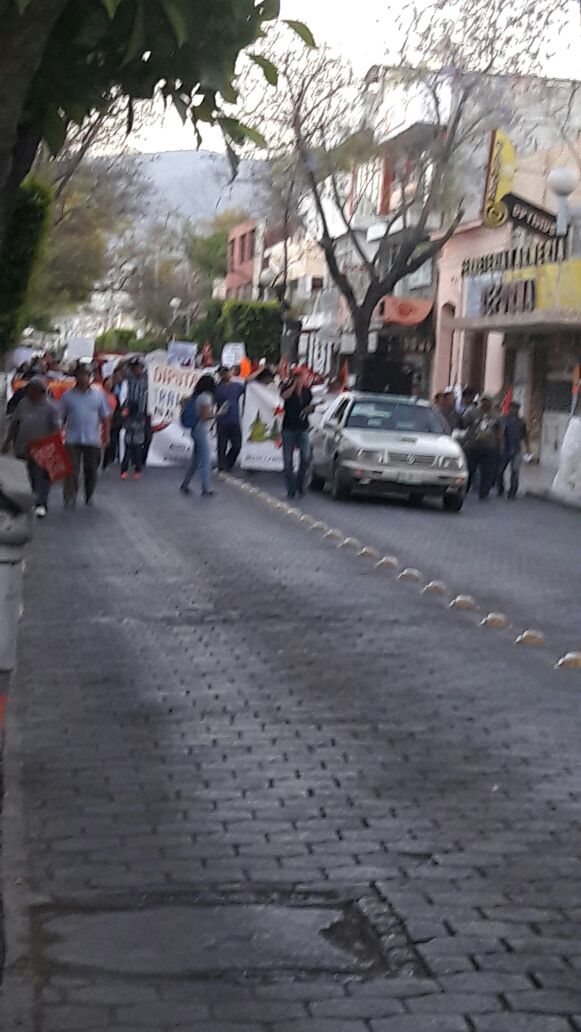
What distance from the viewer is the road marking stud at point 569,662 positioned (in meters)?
10.5

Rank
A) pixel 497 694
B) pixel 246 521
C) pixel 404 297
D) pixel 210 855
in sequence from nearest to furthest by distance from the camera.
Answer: pixel 210 855, pixel 497 694, pixel 246 521, pixel 404 297

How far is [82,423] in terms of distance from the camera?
20469 millimetres

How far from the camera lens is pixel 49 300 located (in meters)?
61.4

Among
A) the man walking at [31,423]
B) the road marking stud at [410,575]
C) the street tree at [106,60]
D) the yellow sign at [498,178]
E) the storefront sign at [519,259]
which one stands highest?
the yellow sign at [498,178]

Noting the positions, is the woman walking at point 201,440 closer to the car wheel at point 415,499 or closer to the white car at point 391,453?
the white car at point 391,453

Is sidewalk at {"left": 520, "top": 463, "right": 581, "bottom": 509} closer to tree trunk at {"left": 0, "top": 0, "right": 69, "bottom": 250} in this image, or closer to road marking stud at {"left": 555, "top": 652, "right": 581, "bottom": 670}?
road marking stud at {"left": 555, "top": 652, "right": 581, "bottom": 670}

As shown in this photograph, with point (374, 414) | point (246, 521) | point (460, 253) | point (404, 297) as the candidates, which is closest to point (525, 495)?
point (374, 414)

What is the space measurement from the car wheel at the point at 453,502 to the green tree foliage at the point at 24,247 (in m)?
6.80

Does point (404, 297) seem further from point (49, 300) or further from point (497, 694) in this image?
point (497, 694)

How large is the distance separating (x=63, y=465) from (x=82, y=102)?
40.2ft

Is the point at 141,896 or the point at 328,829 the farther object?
the point at 328,829

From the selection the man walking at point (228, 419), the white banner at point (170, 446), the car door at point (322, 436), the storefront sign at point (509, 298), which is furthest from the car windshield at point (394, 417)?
the storefront sign at point (509, 298)

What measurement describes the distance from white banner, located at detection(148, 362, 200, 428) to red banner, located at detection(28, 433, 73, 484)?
11.5 meters

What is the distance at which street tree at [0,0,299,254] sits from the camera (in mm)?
5520
